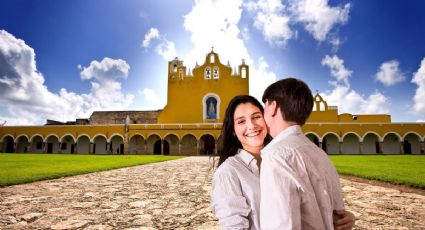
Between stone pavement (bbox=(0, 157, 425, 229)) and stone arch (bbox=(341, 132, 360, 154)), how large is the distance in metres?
26.0

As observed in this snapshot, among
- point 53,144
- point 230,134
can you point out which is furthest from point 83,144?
point 230,134

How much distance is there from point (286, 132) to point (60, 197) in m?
4.96

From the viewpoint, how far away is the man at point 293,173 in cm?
98

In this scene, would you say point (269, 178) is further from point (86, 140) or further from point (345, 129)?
point (86, 140)

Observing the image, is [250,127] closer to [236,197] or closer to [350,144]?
[236,197]

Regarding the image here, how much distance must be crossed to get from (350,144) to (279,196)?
107 feet

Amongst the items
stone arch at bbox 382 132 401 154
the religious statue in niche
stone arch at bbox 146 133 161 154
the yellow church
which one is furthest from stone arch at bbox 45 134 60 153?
stone arch at bbox 382 132 401 154

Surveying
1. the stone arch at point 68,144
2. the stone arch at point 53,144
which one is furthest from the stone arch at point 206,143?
the stone arch at point 53,144

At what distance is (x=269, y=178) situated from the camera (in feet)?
3.30

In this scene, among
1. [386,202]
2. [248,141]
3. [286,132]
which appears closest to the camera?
[286,132]

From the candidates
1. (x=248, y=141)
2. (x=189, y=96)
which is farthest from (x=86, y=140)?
(x=248, y=141)

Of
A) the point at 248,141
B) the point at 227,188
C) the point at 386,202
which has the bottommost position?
the point at 386,202

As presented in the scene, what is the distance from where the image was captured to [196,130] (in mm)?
28594

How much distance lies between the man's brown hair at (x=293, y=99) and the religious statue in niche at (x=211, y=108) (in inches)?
1155
